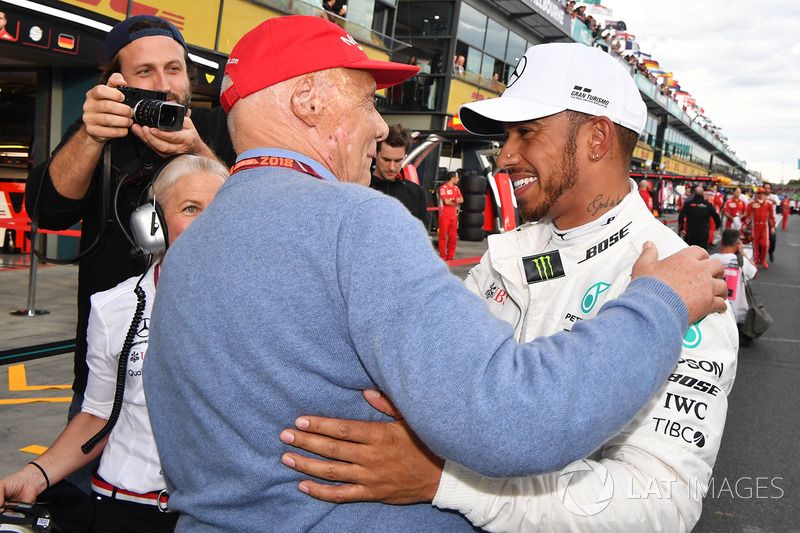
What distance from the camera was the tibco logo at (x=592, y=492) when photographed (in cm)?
143

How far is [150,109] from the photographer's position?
2229 mm

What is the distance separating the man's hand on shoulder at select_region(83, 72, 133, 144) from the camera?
2207 mm

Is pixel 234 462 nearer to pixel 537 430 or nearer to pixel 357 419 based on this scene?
pixel 357 419

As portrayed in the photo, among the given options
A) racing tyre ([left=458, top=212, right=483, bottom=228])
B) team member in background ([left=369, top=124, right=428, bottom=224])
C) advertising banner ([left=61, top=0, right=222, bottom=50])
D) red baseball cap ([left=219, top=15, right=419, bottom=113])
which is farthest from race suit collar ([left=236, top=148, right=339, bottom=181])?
racing tyre ([left=458, top=212, right=483, bottom=228])

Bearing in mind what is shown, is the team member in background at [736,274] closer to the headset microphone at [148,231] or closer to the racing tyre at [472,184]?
the headset microphone at [148,231]

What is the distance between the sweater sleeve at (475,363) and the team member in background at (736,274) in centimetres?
881

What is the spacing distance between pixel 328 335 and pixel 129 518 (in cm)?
133

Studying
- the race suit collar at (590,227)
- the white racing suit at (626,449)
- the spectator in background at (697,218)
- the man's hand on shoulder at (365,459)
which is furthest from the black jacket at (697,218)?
the man's hand on shoulder at (365,459)

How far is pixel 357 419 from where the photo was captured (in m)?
1.25

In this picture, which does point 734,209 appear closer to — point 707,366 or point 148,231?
point 707,366

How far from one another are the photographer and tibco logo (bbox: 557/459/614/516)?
152 cm

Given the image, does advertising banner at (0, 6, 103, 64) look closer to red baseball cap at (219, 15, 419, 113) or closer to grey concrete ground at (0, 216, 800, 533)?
grey concrete ground at (0, 216, 800, 533)

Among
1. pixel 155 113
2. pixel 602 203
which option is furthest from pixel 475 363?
pixel 155 113

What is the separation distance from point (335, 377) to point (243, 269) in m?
0.25
